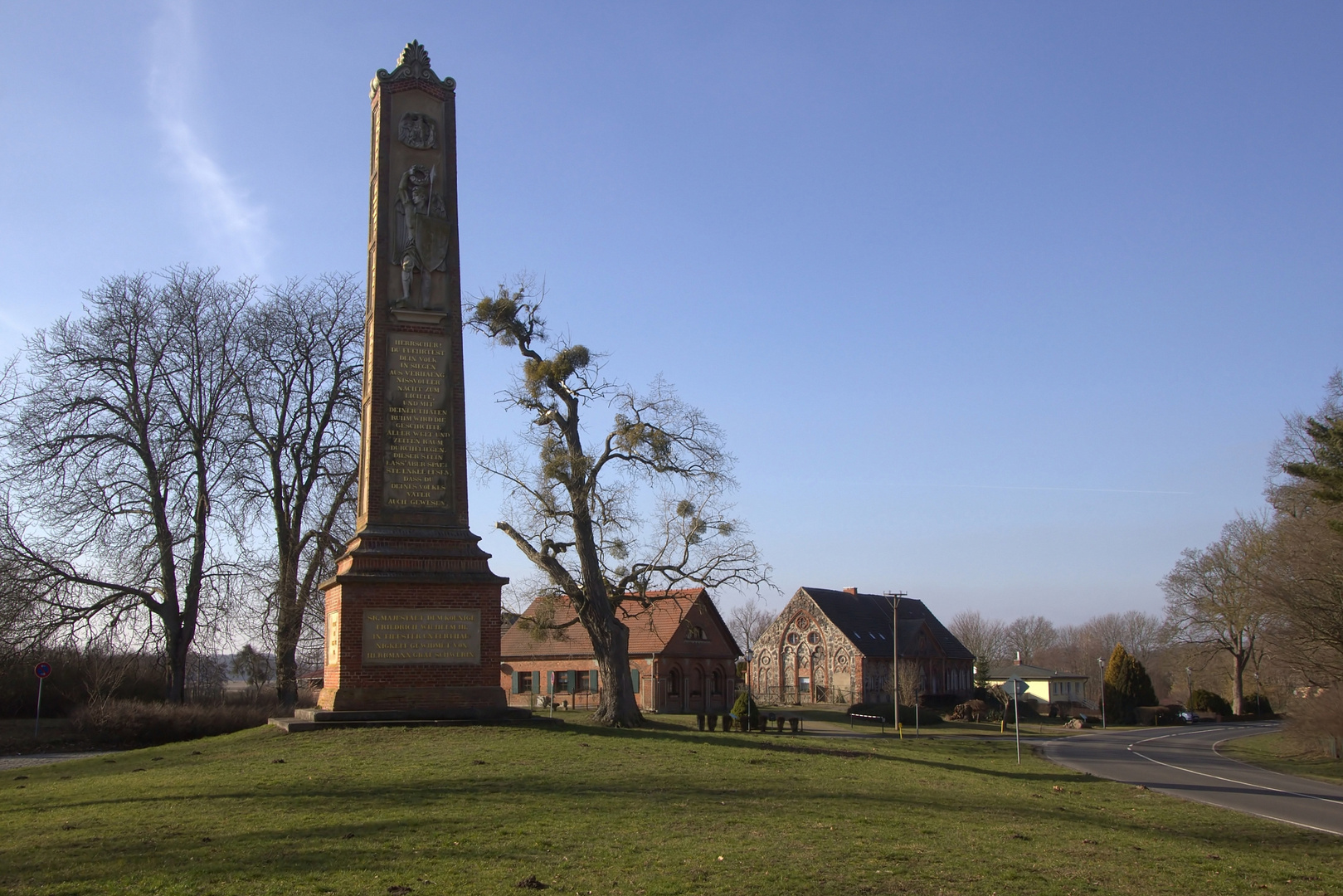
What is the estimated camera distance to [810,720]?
1799 inches

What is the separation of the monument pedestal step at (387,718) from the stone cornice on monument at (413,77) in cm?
1188

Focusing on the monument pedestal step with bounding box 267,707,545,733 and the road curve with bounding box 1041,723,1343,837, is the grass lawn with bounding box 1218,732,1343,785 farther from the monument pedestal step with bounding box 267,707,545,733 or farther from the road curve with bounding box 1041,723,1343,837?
the monument pedestal step with bounding box 267,707,545,733

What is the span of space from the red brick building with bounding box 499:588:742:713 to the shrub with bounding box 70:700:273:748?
2440cm

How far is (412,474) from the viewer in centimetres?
1830

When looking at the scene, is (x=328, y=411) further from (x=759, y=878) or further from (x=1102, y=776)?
(x=759, y=878)

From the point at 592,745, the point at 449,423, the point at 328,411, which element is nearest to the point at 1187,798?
the point at 592,745

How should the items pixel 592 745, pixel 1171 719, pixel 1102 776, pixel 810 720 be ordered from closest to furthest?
pixel 592 745 → pixel 1102 776 → pixel 810 720 → pixel 1171 719

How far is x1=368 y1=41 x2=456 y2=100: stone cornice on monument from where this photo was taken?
19.9 meters

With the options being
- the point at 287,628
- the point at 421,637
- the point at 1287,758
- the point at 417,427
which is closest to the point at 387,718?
the point at 421,637

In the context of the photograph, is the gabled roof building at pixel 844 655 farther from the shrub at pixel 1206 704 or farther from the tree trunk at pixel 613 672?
the tree trunk at pixel 613 672

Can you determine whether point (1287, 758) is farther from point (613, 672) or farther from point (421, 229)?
point (421, 229)

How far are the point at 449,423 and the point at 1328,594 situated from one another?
25.8 metres

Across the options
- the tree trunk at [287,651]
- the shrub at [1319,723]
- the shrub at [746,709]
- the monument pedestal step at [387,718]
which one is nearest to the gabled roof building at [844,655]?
the shrub at [1319,723]

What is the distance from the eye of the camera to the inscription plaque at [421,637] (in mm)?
16938
